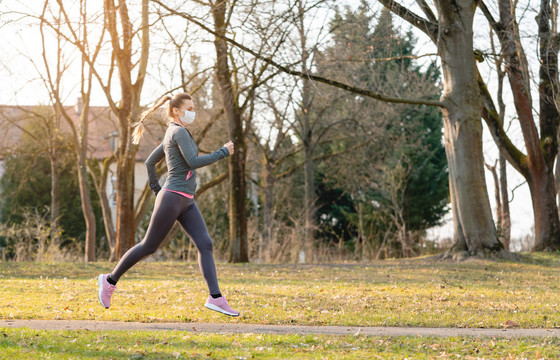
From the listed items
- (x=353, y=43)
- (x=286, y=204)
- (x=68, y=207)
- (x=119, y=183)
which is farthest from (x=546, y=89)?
(x=68, y=207)

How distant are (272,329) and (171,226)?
144cm

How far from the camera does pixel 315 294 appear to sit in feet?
32.7

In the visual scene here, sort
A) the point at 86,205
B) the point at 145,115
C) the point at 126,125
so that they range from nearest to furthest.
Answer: the point at 145,115 → the point at 126,125 → the point at 86,205

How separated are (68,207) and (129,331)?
28823mm

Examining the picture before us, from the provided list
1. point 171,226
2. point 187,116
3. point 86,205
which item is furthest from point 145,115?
point 86,205

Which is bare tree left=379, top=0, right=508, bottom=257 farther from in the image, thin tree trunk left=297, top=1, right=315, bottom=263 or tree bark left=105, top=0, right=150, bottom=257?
thin tree trunk left=297, top=1, right=315, bottom=263

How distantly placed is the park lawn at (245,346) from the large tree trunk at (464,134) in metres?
9.33

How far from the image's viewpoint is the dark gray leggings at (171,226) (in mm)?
6965

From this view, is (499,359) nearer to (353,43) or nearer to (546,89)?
(353,43)

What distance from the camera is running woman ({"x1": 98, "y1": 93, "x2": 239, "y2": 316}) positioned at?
22.8 ft

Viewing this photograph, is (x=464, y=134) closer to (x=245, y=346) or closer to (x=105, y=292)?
(x=105, y=292)

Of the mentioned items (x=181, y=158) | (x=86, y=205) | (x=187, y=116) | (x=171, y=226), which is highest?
(x=86, y=205)

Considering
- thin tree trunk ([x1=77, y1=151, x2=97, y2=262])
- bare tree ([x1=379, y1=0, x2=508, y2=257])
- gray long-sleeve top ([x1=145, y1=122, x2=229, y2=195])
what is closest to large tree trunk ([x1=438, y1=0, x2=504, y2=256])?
bare tree ([x1=379, y1=0, x2=508, y2=257])

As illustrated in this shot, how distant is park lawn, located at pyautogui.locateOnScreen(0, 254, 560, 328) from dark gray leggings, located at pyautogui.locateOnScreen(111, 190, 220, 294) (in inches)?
23.9
